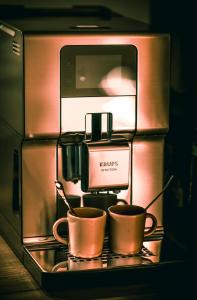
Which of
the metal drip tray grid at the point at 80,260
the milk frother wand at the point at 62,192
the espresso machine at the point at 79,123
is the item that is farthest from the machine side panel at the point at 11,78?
the metal drip tray grid at the point at 80,260

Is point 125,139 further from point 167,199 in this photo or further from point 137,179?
point 167,199

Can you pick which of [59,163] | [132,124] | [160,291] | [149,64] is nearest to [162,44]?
[149,64]

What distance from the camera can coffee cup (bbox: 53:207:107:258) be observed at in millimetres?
1286

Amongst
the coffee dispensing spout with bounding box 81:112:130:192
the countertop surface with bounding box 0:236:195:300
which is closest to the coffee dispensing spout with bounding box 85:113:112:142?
the coffee dispensing spout with bounding box 81:112:130:192

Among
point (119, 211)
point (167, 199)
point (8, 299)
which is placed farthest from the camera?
point (167, 199)

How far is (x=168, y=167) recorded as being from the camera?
1566 millimetres

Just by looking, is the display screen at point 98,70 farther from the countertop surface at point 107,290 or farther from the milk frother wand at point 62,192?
the countertop surface at point 107,290

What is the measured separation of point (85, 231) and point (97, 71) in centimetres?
27

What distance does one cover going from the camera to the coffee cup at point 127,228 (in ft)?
4.30

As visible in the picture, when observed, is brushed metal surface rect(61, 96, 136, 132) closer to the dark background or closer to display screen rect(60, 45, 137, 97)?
display screen rect(60, 45, 137, 97)

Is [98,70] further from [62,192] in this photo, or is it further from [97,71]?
[62,192]

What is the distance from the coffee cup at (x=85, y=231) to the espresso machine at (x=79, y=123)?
17 millimetres

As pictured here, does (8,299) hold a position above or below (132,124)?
below
